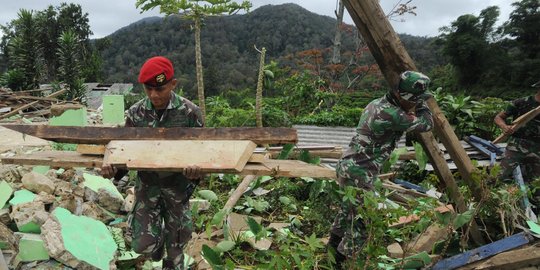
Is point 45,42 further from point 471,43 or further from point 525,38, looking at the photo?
point 525,38

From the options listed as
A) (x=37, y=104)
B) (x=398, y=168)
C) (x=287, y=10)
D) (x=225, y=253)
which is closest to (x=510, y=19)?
(x=287, y=10)

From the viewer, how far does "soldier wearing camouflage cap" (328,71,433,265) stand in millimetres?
2986

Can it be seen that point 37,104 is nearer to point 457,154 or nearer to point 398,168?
point 398,168

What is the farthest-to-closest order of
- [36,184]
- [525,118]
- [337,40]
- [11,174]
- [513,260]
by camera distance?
[337,40] → [11,174] → [36,184] → [525,118] → [513,260]

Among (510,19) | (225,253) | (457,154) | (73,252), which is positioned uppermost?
(510,19)

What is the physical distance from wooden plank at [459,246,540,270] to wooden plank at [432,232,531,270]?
0.03 m

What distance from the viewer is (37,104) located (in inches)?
502

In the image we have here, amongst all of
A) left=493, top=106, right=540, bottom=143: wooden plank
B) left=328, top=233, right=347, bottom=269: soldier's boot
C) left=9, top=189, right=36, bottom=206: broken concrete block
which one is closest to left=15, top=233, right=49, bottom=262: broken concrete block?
left=9, top=189, right=36, bottom=206: broken concrete block

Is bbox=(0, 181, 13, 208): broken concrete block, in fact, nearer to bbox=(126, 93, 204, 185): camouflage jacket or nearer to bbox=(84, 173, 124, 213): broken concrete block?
bbox=(84, 173, 124, 213): broken concrete block

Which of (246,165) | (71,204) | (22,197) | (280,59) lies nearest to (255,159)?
(246,165)

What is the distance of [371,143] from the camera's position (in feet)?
10.6

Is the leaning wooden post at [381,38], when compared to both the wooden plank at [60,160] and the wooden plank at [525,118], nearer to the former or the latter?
the wooden plank at [525,118]

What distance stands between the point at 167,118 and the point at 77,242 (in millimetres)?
1322

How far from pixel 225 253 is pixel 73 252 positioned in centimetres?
133
